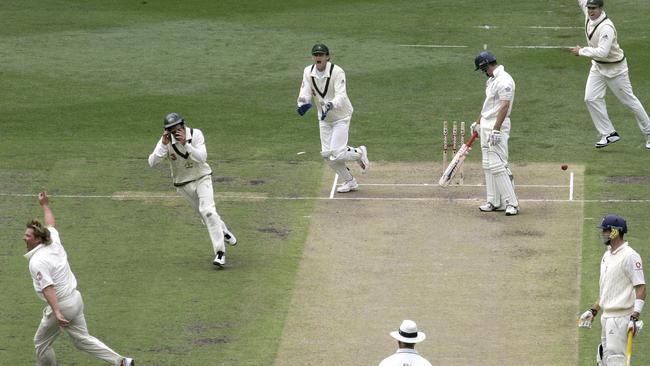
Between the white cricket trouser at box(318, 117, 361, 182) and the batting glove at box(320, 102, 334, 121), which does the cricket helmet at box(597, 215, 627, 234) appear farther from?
the white cricket trouser at box(318, 117, 361, 182)

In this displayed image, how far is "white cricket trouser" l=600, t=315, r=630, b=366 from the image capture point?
14547mm

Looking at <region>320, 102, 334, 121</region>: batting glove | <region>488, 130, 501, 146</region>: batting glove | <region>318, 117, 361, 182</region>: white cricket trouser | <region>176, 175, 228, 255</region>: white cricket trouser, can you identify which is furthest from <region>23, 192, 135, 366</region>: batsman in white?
<region>488, 130, 501, 146</region>: batting glove

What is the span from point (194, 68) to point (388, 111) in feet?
15.7

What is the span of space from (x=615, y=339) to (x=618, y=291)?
0.50 metres

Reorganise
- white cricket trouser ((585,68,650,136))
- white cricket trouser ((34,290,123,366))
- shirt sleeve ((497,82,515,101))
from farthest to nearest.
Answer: white cricket trouser ((585,68,650,136))
shirt sleeve ((497,82,515,101))
white cricket trouser ((34,290,123,366))

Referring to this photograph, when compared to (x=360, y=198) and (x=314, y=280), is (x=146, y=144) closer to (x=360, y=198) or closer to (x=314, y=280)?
(x=360, y=198)

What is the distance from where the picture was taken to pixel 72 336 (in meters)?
15.4

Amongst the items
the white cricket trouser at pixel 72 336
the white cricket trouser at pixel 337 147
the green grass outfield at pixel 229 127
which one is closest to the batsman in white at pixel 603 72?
the green grass outfield at pixel 229 127

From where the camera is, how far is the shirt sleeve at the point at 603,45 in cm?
2147

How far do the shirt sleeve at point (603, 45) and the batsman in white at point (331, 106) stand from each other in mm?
3650

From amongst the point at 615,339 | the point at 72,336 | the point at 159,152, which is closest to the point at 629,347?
the point at 615,339

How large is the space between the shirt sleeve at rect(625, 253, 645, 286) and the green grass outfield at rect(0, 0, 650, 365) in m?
1.65

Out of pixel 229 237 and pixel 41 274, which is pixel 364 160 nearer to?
pixel 229 237

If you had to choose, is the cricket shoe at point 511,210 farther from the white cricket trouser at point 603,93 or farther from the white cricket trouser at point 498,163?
the white cricket trouser at point 603,93
